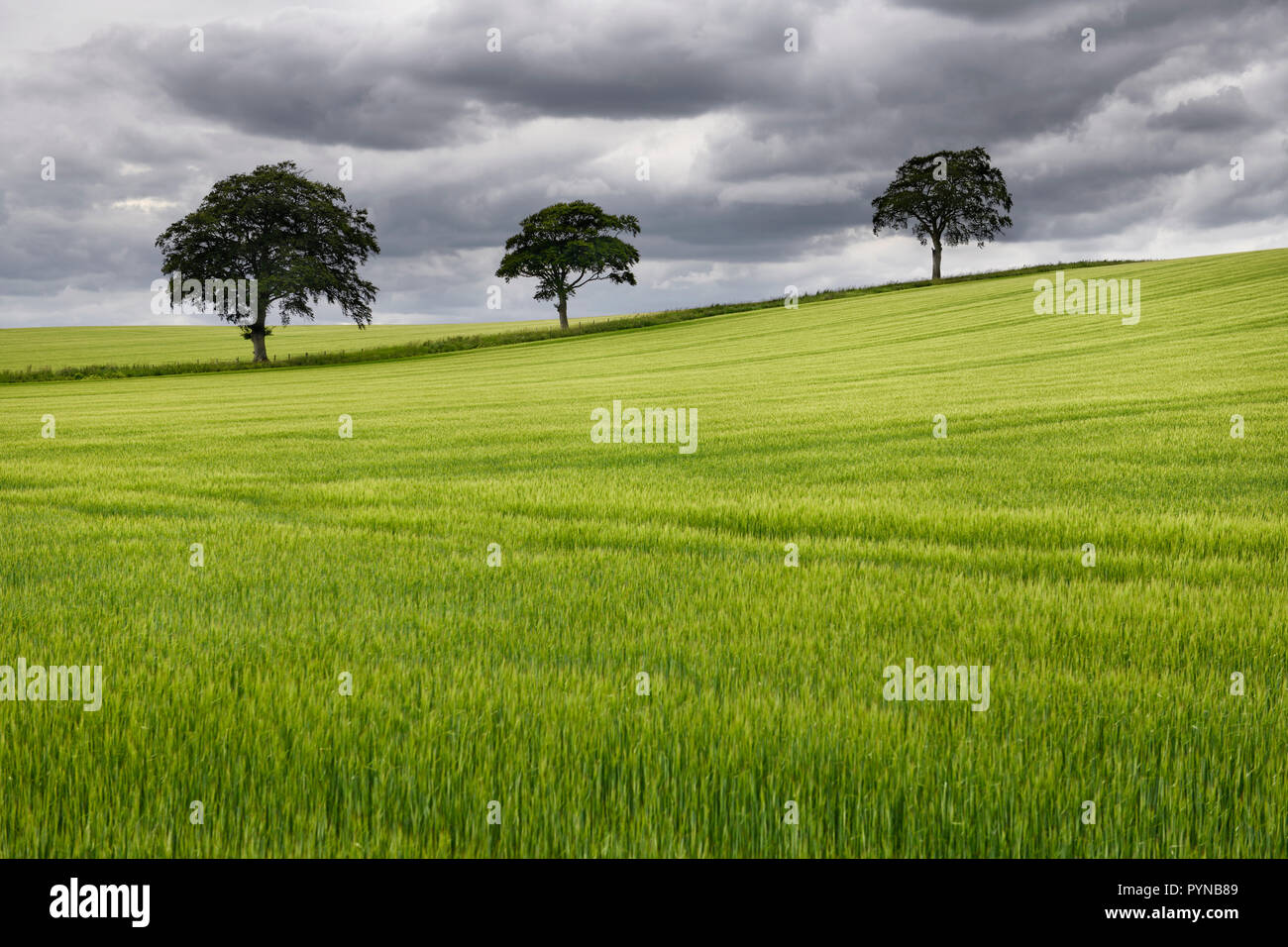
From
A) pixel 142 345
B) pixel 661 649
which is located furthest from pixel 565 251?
pixel 661 649

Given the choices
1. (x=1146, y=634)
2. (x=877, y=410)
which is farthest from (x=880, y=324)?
(x=1146, y=634)

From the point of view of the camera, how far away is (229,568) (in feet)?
25.2

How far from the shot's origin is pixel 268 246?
63.9 metres

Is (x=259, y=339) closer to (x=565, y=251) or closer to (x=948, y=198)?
(x=565, y=251)

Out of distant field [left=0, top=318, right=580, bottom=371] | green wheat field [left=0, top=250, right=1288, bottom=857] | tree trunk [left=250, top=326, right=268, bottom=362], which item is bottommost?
green wheat field [left=0, top=250, right=1288, bottom=857]

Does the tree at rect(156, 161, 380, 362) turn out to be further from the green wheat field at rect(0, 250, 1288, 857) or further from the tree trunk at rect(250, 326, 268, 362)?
the green wheat field at rect(0, 250, 1288, 857)

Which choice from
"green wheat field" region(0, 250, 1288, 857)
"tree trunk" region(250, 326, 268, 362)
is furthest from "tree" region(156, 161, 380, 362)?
"green wheat field" region(0, 250, 1288, 857)

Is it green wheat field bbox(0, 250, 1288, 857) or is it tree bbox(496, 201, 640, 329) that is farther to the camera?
tree bbox(496, 201, 640, 329)

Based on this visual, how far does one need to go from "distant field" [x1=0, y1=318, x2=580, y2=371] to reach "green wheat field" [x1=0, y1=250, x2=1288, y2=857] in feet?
213

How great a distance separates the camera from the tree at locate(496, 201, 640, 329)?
3027 inches
